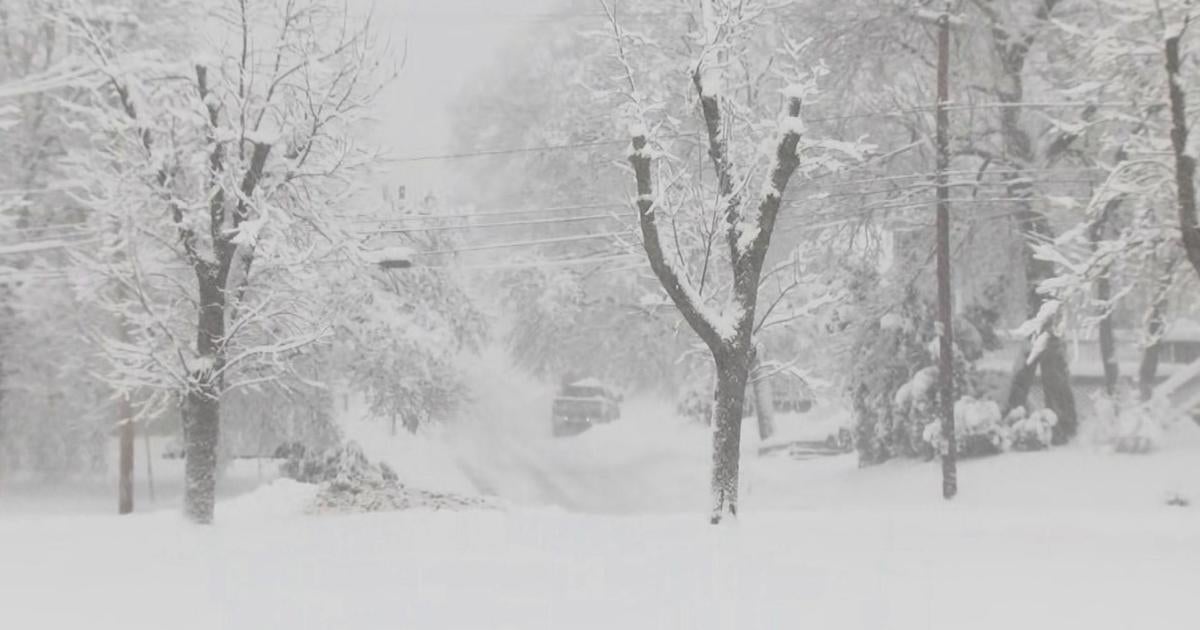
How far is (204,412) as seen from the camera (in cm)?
1455

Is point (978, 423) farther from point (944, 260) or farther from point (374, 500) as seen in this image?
point (374, 500)

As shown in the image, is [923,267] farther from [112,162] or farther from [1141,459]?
[112,162]

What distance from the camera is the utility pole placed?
20.0 meters

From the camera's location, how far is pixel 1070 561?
10875 millimetres

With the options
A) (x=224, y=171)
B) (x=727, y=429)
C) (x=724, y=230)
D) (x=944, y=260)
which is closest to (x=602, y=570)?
(x=727, y=429)

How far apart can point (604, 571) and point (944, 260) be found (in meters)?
12.4

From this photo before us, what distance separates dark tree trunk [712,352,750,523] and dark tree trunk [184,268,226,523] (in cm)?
628

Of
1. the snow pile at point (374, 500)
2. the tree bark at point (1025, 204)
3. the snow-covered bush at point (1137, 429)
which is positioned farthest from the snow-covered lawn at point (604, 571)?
the tree bark at point (1025, 204)

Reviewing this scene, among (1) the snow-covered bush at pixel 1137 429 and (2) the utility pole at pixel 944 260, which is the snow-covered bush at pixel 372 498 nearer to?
(2) the utility pole at pixel 944 260

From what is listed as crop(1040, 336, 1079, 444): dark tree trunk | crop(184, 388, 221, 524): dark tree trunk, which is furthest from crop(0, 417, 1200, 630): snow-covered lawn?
crop(1040, 336, 1079, 444): dark tree trunk

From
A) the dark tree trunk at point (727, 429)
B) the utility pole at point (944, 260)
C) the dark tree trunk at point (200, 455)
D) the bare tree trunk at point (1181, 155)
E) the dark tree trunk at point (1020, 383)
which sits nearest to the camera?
the bare tree trunk at point (1181, 155)

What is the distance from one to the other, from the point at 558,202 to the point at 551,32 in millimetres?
9545

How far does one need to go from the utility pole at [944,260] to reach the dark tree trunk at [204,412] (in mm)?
12203

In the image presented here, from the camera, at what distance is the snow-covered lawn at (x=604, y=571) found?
8359mm
